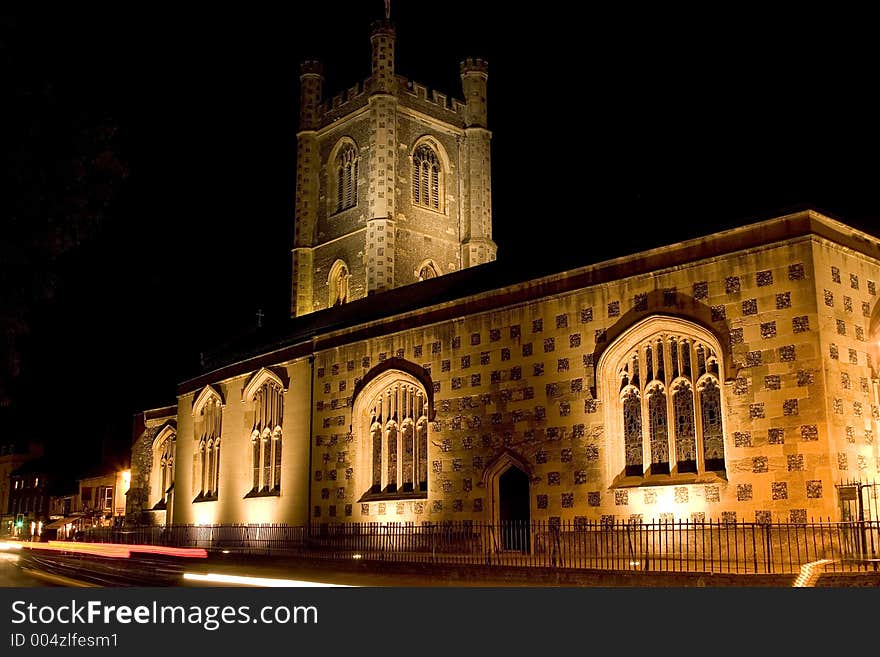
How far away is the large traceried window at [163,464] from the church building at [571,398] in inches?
67.5

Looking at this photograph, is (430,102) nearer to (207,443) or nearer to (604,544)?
(207,443)

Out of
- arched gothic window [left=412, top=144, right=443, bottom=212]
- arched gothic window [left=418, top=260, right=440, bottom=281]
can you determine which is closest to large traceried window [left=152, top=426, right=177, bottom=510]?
arched gothic window [left=418, top=260, right=440, bottom=281]

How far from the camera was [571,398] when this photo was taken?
2344 cm

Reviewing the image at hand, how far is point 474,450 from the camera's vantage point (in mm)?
25828

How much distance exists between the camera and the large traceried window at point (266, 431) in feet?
113

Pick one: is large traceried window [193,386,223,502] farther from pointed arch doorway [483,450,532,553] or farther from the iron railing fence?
pointed arch doorway [483,450,532,553]

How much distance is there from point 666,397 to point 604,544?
373 centimetres

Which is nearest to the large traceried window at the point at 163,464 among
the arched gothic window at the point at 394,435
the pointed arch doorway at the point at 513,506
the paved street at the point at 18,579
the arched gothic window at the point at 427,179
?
the arched gothic window at the point at 427,179

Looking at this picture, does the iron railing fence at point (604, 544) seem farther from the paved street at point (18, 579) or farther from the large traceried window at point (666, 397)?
the paved street at point (18, 579)

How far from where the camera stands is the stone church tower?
157 feet

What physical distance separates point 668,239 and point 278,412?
17.6 m

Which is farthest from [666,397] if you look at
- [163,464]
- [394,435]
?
[163,464]

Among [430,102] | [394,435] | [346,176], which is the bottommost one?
[394,435]

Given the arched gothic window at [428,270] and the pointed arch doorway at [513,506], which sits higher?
the arched gothic window at [428,270]
